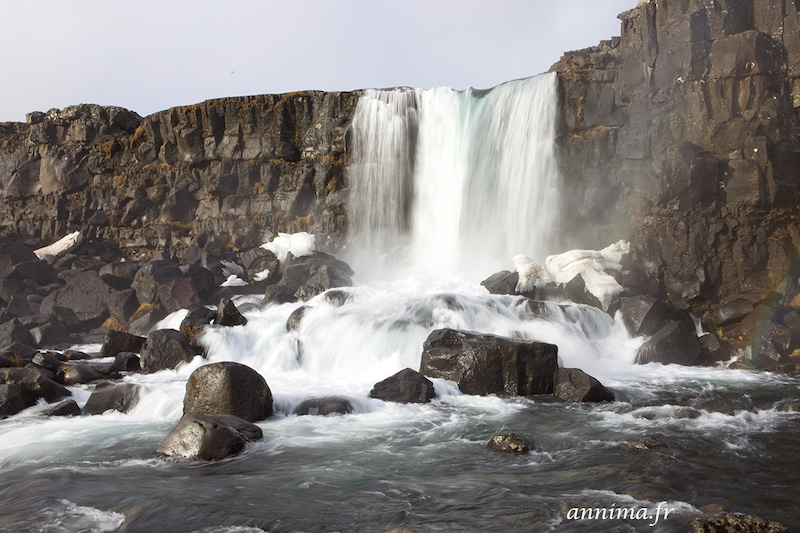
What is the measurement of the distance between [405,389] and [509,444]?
134 inches

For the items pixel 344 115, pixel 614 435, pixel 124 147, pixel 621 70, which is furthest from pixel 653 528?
pixel 124 147

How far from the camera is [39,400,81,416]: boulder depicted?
37.4 feet

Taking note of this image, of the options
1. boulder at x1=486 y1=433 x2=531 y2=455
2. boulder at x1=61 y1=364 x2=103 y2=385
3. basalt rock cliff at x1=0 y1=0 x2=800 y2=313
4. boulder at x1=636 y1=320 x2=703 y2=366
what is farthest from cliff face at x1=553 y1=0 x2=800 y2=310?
boulder at x1=61 y1=364 x2=103 y2=385

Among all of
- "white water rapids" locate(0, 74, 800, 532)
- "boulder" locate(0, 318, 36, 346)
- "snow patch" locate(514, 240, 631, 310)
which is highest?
"snow patch" locate(514, 240, 631, 310)

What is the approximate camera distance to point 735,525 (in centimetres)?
574

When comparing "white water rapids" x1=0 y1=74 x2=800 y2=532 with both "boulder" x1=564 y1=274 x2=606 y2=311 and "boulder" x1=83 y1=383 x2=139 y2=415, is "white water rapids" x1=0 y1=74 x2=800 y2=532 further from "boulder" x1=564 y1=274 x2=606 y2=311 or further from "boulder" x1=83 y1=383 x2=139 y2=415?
"boulder" x1=564 y1=274 x2=606 y2=311

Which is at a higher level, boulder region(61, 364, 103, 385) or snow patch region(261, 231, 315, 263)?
snow patch region(261, 231, 315, 263)

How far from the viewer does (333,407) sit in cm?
1143

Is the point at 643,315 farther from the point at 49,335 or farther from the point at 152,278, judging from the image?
the point at 49,335

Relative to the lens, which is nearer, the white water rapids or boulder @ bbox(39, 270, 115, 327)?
the white water rapids

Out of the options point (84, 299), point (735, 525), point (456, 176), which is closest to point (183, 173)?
point (84, 299)

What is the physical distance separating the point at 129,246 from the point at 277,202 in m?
8.94

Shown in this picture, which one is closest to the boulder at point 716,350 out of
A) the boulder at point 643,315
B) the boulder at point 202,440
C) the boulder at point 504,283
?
the boulder at point 643,315

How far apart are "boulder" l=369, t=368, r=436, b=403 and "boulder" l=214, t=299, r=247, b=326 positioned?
665 centimetres
